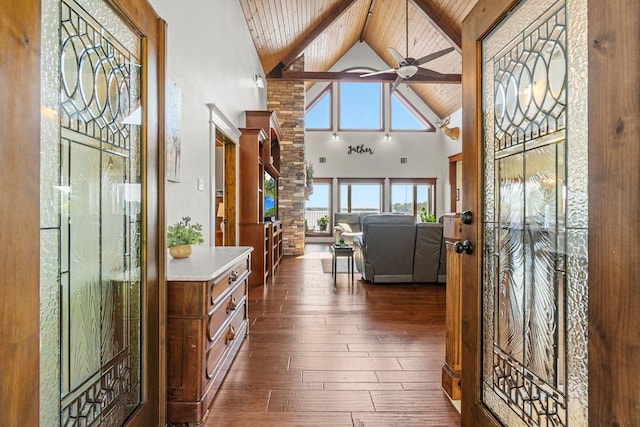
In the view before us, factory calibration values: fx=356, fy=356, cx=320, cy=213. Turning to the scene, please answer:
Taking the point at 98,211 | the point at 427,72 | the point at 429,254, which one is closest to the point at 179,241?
the point at 98,211

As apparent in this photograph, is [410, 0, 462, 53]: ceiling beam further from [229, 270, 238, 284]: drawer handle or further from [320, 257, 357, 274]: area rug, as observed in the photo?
[229, 270, 238, 284]: drawer handle

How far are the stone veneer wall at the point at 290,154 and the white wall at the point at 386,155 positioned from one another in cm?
325

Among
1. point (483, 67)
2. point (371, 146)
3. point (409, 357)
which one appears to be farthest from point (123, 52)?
point (371, 146)

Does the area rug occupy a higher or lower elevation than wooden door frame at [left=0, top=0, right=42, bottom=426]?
lower

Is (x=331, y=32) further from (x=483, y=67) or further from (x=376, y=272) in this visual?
(x=483, y=67)

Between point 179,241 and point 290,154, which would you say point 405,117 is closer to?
point 290,154

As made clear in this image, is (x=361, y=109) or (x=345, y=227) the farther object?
(x=361, y=109)

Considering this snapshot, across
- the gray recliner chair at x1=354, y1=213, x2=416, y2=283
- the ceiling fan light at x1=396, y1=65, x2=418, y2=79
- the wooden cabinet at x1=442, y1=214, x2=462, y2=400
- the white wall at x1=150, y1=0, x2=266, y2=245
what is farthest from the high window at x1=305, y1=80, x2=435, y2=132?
the wooden cabinet at x1=442, y1=214, x2=462, y2=400

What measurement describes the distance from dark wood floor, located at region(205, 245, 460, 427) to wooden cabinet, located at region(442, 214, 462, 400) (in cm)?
9

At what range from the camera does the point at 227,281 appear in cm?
217

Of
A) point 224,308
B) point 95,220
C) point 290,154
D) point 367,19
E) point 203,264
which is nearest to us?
point 95,220

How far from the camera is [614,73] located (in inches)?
32.5

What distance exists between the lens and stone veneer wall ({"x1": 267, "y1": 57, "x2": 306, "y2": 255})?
25.8 ft

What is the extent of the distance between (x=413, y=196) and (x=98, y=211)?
1091 centimetres
